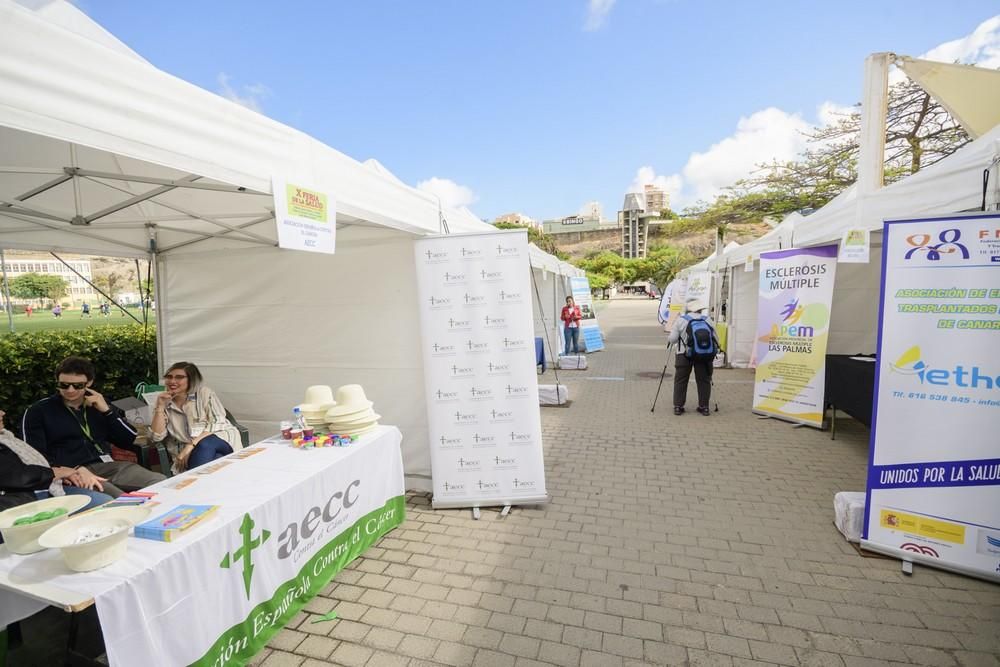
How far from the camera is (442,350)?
138 inches

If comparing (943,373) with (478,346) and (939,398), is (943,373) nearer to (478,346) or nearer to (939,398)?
(939,398)

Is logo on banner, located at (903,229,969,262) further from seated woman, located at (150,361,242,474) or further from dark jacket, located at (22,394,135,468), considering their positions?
dark jacket, located at (22,394,135,468)

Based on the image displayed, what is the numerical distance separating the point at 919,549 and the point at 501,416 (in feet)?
8.86

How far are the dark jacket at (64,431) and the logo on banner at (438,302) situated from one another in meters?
2.39

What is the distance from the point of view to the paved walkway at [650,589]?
216 centimetres

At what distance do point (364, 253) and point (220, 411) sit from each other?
1688 mm

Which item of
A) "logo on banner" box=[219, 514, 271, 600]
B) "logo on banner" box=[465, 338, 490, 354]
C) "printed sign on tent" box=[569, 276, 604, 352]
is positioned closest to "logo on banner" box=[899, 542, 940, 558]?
"logo on banner" box=[465, 338, 490, 354]

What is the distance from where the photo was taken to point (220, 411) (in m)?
3.60

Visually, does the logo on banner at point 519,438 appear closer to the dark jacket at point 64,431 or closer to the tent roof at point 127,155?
the tent roof at point 127,155

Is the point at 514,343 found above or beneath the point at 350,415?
above

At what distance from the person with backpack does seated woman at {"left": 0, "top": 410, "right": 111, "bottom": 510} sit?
19.2ft

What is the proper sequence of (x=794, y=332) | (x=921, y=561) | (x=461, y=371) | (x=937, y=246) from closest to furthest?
(x=937, y=246), (x=921, y=561), (x=461, y=371), (x=794, y=332)

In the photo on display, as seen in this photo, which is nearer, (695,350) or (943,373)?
(943,373)

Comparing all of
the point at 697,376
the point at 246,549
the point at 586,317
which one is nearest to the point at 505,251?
the point at 246,549
